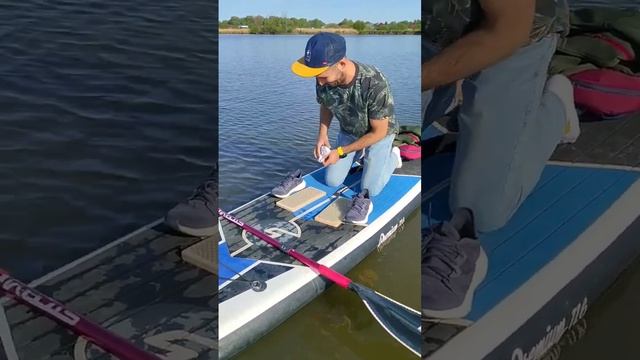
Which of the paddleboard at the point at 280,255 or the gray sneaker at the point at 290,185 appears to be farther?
the paddleboard at the point at 280,255

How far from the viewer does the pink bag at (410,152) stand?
35.4 inches

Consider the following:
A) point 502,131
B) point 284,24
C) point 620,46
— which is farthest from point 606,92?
point 284,24

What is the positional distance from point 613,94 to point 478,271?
1.64 ft

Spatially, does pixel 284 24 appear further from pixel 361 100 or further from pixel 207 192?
pixel 207 192

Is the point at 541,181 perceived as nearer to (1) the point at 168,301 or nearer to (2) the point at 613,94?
(2) the point at 613,94

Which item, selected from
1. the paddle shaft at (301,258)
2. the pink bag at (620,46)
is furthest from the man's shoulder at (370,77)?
the paddle shaft at (301,258)

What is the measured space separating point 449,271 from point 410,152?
0.20 meters

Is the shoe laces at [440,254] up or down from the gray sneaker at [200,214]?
up

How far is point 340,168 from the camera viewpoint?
1175mm

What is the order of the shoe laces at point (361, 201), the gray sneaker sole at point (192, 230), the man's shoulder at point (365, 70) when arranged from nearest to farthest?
the man's shoulder at point (365, 70)
the shoe laces at point (361, 201)
the gray sneaker sole at point (192, 230)

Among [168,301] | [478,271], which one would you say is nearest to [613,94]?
[478,271]

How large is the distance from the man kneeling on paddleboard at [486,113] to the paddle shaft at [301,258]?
677 mm

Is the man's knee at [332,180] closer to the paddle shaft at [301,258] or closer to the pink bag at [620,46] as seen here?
the paddle shaft at [301,258]

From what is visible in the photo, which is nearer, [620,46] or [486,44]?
[486,44]
